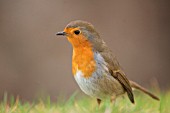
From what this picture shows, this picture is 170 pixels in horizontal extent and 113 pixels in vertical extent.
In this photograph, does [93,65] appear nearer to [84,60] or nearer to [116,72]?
[84,60]

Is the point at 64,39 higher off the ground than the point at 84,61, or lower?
lower

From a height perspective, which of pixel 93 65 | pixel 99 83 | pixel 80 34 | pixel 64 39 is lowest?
pixel 64 39

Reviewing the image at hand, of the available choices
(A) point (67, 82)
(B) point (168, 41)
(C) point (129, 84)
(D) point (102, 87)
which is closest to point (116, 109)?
(D) point (102, 87)

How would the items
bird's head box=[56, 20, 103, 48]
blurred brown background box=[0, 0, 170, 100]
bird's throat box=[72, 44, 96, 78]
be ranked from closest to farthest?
bird's throat box=[72, 44, 96, 78]
bird's head box=[56, 20, 103, 48]
blurred brown background box=[0, 0, 170, 100]

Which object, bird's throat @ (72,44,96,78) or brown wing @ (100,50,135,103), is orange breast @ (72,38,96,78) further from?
brown wing @ (100,50,135,103)

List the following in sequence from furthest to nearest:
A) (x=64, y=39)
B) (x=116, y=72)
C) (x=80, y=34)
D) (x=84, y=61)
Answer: (x=64, y=39)
(x=116, y=72)
(x=80, y=34)
(x=84, y=61)

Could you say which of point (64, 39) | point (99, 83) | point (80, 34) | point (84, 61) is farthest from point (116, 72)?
point (64, 39)

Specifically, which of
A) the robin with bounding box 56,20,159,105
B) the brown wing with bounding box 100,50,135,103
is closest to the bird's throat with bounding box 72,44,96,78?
the robin with bounding box 56,20,159,105
